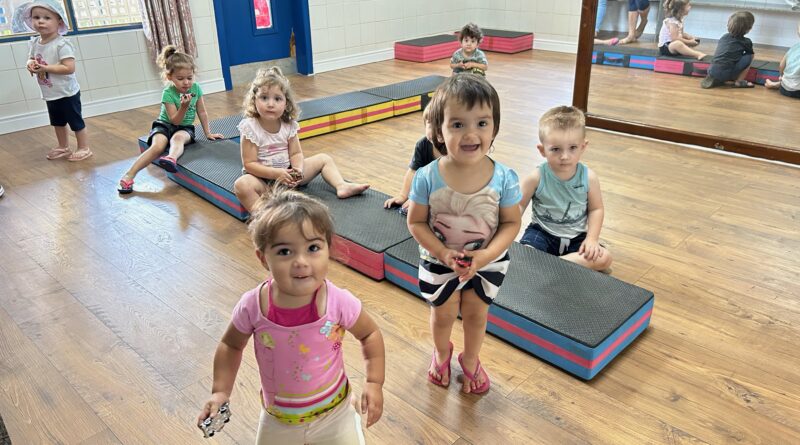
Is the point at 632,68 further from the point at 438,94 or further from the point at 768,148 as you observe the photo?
the point at 438,94

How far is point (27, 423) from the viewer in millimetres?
1742

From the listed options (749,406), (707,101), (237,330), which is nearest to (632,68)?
(707,101)

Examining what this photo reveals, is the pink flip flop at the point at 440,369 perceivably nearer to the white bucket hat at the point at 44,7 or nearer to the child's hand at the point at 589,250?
the child's hand at the point at 589,250

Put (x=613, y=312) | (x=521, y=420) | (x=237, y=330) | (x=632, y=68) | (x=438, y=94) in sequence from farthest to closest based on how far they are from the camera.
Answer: (x=632, y=68) → (x=613, y=312) → (x=521, y=420) → (x=438, y=94) → (x=237, y=330)

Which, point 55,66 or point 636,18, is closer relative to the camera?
point 55,66

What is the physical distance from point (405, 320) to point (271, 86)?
129 cm

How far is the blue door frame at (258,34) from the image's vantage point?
5.82m

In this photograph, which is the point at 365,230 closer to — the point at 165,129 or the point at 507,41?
the point at 165,129

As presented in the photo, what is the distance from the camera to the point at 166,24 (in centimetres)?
519

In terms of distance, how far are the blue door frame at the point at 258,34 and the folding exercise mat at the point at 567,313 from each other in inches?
171

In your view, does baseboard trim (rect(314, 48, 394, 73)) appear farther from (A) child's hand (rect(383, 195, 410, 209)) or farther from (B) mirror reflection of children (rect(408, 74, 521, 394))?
(B) mirror reflection of children (rect(408, 74, 521, 394))

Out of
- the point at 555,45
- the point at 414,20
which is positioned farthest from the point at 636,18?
the point at 414,20

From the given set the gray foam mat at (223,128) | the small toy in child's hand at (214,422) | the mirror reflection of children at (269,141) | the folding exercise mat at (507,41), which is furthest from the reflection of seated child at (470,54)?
the small toy in child's hand at (214,422)

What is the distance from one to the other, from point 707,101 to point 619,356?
314 centimetres
